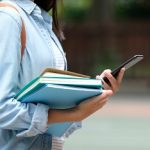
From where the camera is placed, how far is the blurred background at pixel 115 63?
10156 mm

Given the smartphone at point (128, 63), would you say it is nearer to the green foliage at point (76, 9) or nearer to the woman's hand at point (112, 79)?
the woman's hand at point (112, 79)

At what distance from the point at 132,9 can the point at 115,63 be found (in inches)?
277

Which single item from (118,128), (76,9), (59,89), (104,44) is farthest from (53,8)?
(76,9)

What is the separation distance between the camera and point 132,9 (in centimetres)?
2658

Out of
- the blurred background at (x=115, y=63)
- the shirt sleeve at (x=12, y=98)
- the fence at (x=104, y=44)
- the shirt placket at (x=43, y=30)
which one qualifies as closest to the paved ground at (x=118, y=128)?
the blurred background at (x=115, y=63)

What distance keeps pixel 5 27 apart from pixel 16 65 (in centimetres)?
13

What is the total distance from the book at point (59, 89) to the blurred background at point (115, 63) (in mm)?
6733

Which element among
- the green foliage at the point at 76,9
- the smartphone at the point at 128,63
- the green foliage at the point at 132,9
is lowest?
the green foliage at the point at 76,9

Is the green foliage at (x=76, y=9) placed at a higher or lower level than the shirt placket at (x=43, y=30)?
lower

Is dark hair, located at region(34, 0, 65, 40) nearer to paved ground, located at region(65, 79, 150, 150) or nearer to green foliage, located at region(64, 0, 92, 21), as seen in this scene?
paved ground, located at region(65, 79, 150, 150)

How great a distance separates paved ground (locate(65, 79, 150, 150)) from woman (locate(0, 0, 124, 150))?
21.5ft

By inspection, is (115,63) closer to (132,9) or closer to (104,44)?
(104,44)

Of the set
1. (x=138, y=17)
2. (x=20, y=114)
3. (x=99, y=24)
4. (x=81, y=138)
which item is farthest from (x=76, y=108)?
(x=138, y=17)

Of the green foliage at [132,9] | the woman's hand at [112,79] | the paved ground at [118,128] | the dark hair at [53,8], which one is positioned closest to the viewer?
the woman's hand at [112,79]
